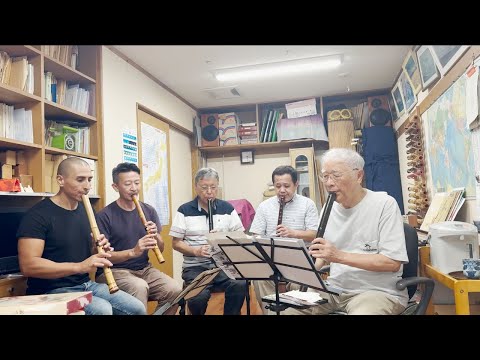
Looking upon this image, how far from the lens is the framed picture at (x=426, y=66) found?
2578mm

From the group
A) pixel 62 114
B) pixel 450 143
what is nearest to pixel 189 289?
pixel 62 114

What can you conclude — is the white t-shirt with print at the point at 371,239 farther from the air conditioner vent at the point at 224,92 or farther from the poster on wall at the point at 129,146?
the air conditioner vent at the point at 224,92

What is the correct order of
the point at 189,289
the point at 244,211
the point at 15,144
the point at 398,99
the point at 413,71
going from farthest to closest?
the point at 244,211, the point at 398,99, the point at 413,71, the point at 15,144, the point at 189,289

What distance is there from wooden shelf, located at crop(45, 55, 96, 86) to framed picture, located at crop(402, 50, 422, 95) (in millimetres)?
2515

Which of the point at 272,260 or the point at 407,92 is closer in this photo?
the point at 272,260

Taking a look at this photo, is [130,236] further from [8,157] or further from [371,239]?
[371,239]

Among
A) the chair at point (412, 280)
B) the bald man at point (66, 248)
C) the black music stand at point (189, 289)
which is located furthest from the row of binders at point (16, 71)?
the chair at point (412, 280)

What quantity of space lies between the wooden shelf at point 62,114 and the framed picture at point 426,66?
2.42 metres

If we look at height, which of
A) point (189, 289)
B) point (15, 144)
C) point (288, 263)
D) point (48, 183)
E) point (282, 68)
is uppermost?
point (282, 68)

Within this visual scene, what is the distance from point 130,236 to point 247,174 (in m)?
2.83

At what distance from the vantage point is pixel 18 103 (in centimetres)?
217

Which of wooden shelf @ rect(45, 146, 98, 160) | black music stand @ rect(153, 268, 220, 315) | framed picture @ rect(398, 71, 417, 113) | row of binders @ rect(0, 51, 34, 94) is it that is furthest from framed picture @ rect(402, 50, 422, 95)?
row of binders @ rect(0, 51, 34, 94)

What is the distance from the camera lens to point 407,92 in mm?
3512
